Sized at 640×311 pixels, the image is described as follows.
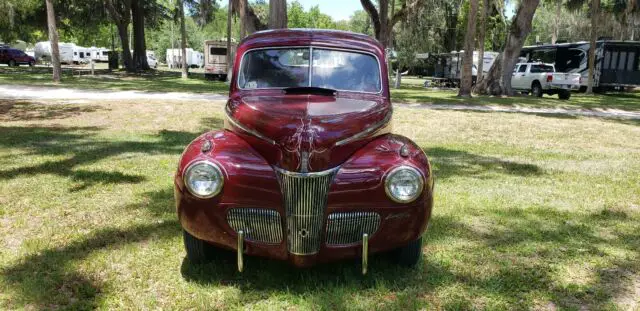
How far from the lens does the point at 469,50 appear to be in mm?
19766

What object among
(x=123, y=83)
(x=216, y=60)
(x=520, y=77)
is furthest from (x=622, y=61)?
(x=123, y=83)

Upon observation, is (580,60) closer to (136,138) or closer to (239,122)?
(136,138)

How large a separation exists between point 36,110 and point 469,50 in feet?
49.5

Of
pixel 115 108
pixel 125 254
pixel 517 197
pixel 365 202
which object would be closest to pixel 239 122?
pixel 365 202

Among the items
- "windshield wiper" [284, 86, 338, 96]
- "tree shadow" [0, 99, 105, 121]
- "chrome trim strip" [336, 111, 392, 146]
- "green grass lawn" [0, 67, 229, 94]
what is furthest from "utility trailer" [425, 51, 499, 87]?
"chrome trim strip" [336, 111, 392, 146]

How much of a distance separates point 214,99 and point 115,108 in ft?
12.0

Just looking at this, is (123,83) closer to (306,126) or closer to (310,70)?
(310,70)

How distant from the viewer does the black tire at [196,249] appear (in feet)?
12.2

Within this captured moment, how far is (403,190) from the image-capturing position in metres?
3.33

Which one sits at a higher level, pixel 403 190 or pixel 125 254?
pixel 403 190

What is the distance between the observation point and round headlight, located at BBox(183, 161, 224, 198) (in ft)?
10.8

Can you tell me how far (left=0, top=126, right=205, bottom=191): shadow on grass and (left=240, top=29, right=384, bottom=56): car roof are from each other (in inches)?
108

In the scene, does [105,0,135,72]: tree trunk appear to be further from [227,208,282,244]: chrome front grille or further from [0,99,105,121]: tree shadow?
[227,208,282,244]: chrome front grille

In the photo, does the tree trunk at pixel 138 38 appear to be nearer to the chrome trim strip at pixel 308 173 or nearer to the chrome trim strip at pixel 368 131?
the chrome trim strip at pixel 368 131
